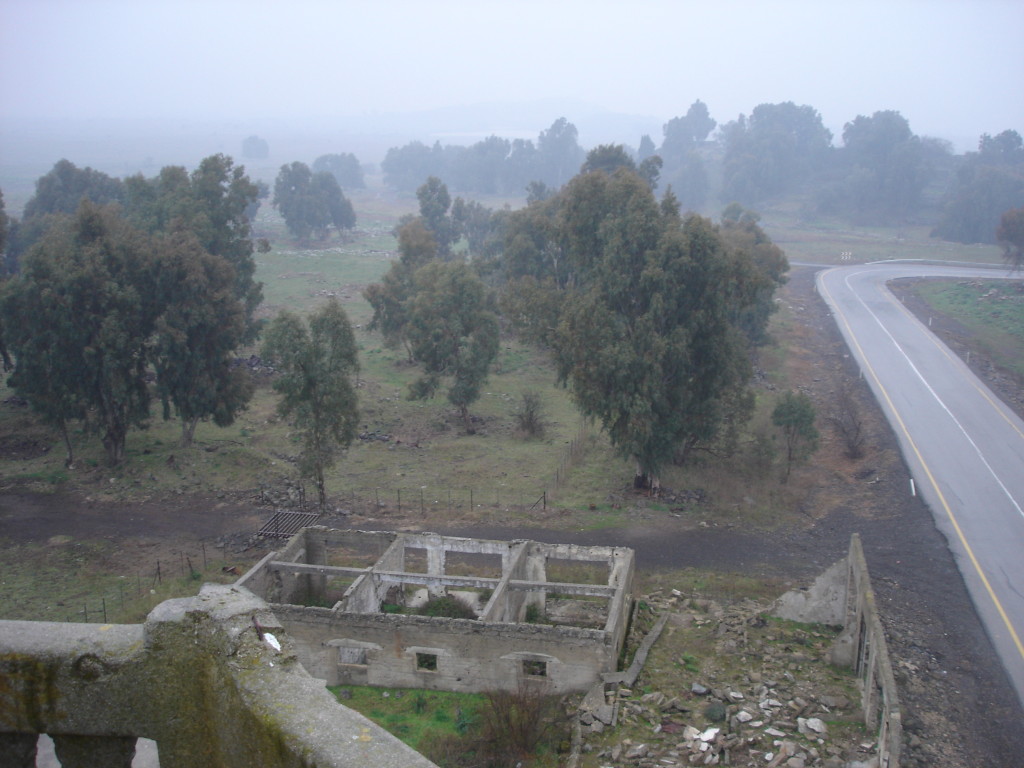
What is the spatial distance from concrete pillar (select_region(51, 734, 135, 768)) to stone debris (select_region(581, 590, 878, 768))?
13411 millimetres

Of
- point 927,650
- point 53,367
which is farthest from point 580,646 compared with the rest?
point 53,367

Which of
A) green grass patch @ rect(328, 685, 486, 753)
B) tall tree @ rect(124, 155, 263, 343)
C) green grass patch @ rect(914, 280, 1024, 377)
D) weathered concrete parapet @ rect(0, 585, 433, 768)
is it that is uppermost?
tall tree @ rect(124, 155, 263, 343)

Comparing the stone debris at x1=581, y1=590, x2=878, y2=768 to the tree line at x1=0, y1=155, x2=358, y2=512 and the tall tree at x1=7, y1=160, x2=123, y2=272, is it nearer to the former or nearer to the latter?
the tree line at x1=0, y1=155, x2=358, y2=512

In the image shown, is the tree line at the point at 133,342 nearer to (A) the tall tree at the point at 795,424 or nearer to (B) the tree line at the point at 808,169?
(A) the tall tree at the point at 795,424

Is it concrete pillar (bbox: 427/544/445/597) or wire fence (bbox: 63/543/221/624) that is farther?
concrete pillar (bbox: 427/544/445/597)

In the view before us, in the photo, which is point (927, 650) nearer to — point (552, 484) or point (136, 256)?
point (552, 484)

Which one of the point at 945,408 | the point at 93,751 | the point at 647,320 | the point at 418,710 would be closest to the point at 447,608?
the point at 418,710

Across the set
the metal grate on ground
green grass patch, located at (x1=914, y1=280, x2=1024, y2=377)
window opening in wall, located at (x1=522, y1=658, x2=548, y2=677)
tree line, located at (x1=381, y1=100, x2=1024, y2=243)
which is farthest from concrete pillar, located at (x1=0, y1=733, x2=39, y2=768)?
tree line, located at (x1=381, y1=100, x2=1024, y2=243)

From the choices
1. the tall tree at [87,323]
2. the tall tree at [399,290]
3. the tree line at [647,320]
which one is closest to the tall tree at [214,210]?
the tall tree at [399,290]

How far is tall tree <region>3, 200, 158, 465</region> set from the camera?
30.1 m

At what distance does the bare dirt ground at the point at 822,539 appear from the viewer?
19969 millimetres

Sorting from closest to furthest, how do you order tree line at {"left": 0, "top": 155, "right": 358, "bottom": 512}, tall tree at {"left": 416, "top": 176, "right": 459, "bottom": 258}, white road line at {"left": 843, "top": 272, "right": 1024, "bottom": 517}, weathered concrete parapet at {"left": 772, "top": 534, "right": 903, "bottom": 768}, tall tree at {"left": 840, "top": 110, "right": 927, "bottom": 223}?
weathered concrete parapet at {"left": 772, "top": 534, "right": 903, "bottom": 768}
tree line at {"left": 0, "top": 155, "right": 358, "bottom": 512}
white road line at {"left": 843, "top": 272, "right": 1024, "bottom": 517}
tall tree at {"left": 416, "top": 176, "right": 459, "bottom": 258}
tall tree at {"left": 840, "top": 110, "right": 927, "bottom": 223}

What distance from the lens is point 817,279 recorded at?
7494 centimetres


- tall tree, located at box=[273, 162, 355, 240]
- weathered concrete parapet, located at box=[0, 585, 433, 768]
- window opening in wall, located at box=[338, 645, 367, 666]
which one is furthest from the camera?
tall tree, located at box=[273, 162, 355, 240]
